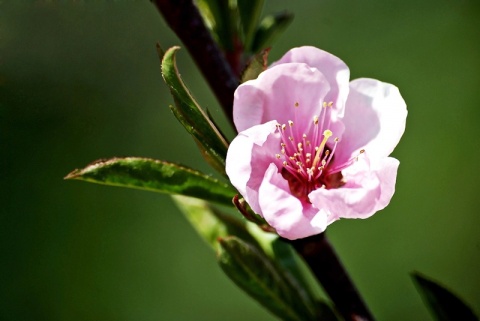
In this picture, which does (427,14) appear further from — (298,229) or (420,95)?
(298,229)

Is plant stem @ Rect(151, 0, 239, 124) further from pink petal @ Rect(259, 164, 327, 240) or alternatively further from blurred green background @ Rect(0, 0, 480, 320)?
blurred green background @ Rect(0, 0, 480, 320)

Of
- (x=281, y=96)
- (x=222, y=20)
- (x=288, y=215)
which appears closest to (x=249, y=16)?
(x=222, y=20)

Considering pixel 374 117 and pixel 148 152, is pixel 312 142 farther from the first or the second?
pixel 148 152

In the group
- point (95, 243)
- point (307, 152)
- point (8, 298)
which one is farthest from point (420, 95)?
point (307, 152)

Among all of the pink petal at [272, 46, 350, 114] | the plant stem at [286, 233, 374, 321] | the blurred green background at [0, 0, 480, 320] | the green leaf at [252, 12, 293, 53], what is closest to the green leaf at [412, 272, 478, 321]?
the plant stem at [286, 233, 374, 321]

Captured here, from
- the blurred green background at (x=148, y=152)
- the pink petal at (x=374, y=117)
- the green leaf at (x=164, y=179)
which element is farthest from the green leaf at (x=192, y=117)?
the blurred green background at (x=148, y=152)

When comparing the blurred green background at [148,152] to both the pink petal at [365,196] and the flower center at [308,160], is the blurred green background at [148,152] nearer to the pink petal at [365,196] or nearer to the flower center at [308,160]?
the flower center at [308,160]

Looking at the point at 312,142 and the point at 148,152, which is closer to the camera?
the point at 312,142

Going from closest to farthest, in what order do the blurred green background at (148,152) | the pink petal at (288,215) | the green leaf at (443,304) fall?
1. the pink petal at (288,215)
2. the green leaf at (443,304)
3. the blurred green background at (148,152)
